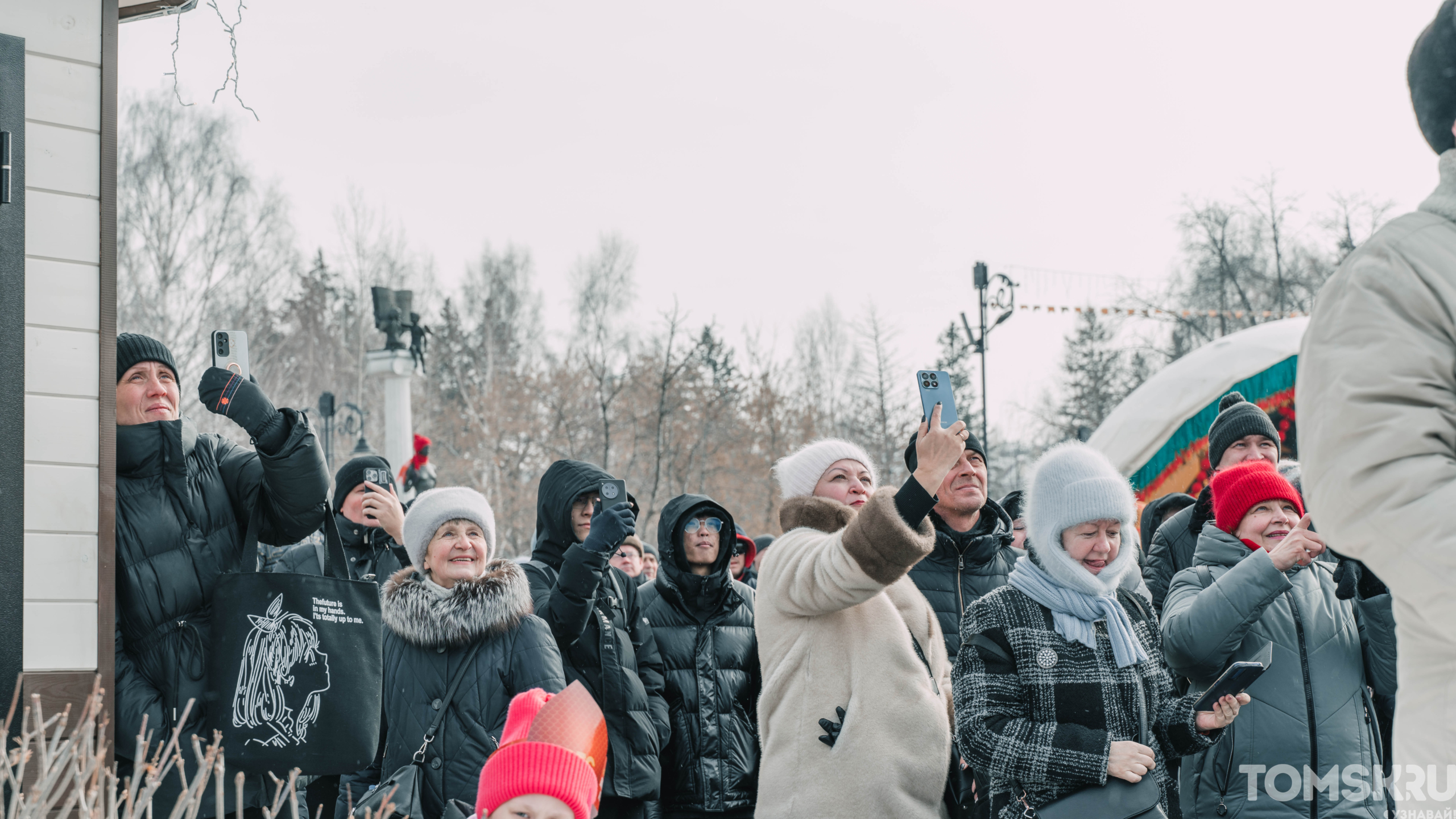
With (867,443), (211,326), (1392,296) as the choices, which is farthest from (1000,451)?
(1392,296)

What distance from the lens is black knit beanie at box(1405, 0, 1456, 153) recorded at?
208cm

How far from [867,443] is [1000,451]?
10326mm

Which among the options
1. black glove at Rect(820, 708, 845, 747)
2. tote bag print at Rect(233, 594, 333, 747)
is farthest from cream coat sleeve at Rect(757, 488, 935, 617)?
tote bag print at Rect(233, 594, 333, 747)

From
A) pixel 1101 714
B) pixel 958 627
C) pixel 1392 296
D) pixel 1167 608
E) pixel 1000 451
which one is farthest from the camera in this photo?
pixel 1000 451

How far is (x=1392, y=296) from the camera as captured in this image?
76.1 inches

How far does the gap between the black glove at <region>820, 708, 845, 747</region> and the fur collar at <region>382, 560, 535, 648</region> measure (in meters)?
1.20

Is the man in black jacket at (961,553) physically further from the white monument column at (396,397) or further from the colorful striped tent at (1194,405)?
the white monument column at (396,397)

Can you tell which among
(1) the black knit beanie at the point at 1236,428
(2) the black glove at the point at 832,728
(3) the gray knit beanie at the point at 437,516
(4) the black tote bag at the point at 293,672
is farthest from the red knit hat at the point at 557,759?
(1) the black knit beanie at the point at 1236,428

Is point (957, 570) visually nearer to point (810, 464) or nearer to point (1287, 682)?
point (810, 464)

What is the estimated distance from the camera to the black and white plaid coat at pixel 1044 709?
3289 millimetres

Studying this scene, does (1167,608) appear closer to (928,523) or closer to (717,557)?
(928,523)

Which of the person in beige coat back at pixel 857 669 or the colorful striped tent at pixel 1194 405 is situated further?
the colorful striped tent at pixel 1194 405

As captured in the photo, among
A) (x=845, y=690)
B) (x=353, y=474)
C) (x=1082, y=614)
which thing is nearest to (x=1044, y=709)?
(x=1082, y=614)

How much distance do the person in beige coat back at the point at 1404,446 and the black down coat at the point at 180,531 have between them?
2867 mm
